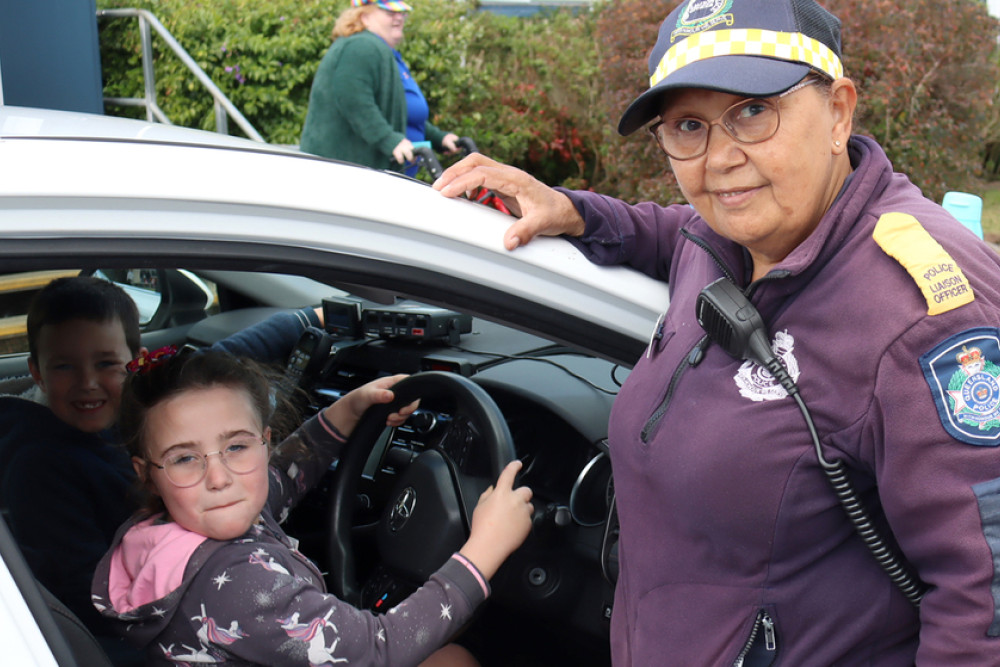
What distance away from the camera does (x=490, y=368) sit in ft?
7.53

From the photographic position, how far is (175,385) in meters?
1.66

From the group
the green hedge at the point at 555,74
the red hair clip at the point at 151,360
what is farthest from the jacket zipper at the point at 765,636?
the green hedge at the point at 555,74

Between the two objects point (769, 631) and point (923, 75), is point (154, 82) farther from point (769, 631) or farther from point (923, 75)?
point (769, 631)

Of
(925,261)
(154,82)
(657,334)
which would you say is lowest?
(154,82)

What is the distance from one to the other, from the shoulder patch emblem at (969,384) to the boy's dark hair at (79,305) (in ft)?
5.62

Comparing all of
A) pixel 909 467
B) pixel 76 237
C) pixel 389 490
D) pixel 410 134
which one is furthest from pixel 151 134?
pixel 410 134

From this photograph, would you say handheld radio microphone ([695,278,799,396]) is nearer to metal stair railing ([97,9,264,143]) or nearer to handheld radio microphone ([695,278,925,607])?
handheld radio microphone ([695,278,925,607])

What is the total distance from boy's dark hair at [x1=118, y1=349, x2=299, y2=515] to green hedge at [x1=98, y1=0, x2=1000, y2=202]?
17.4 feet

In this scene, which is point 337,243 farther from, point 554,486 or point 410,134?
point 410,134

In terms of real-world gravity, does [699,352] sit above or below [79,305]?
above

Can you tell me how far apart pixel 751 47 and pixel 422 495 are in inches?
41.7

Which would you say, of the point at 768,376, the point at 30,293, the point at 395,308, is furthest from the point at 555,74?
the point at 768,376

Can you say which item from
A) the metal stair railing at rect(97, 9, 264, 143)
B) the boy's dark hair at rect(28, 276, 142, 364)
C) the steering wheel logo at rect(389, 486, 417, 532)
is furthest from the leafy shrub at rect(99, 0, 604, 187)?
the steering wheel logo at rect(389, 486, 417, 532)

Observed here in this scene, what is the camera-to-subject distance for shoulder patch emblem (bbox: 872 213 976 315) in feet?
3.55
